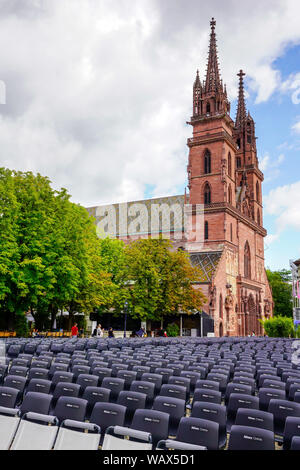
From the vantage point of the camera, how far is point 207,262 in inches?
2317

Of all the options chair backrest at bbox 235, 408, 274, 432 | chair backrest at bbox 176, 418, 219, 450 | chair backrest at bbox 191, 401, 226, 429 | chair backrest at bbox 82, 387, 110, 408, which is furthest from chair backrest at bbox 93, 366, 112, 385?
chair backrest at bbox 176, 418, 219, 450

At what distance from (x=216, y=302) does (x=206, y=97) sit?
37.2 metres

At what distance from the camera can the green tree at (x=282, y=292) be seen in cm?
9100

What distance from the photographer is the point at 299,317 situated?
121 feet

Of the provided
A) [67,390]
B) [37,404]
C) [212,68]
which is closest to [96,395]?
[67,390]

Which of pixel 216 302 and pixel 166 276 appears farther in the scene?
pixel 216 302

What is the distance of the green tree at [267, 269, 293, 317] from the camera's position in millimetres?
91000

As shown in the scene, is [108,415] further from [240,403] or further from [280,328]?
[280,328]

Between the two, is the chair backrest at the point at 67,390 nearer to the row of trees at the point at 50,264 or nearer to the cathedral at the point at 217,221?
the row of trees at the point at 50,264

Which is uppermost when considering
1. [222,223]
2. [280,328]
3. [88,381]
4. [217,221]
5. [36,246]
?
[217,221]

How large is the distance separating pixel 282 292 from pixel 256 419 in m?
92.3

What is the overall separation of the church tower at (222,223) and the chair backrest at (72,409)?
157 ft
